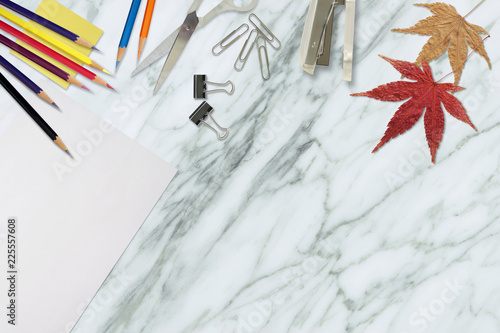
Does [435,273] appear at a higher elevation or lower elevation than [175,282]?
higher

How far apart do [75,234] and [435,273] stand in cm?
83

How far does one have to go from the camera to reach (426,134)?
0.91 m

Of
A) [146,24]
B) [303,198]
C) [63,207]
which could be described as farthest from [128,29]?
[303,198]

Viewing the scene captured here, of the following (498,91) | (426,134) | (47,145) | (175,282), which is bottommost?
(175,282)

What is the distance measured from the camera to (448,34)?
911mm

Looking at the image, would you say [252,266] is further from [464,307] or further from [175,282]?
[464,307]

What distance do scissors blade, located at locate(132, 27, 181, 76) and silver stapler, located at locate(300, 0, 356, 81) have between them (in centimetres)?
29

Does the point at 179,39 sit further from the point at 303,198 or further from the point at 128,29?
the point at 303,198

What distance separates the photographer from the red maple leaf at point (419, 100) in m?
0.90

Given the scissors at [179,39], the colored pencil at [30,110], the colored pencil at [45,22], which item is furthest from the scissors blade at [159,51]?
the colored pencil at [30,110]

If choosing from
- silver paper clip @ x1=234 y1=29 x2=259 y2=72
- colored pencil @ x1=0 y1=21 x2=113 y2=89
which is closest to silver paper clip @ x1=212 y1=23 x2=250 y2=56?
silver paper clip @ x1=234 y1=29 x2=259 y2=72

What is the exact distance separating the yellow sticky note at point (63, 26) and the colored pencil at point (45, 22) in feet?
0.05

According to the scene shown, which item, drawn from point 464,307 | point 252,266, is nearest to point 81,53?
point 252,266

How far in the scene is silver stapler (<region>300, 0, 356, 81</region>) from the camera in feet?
2.85
